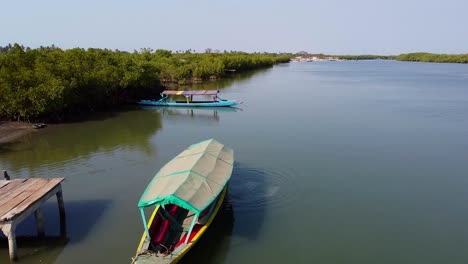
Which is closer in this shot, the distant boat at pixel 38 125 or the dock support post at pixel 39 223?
the dock support post at pixel 39 223

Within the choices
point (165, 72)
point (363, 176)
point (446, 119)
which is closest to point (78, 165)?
point (363, 176)

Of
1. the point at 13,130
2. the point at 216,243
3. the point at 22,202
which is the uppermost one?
the point at 22,202

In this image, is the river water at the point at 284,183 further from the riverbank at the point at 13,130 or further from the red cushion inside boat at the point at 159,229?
the riverbank at the point at 13,130

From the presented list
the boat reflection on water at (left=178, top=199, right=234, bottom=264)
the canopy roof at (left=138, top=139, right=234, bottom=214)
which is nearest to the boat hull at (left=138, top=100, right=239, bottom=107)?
the canopy roof at (left=138, top=139, right=234, bottom=214)

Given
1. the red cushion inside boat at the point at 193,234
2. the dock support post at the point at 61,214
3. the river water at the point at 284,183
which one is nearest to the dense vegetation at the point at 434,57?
the river water at the point at 284,183

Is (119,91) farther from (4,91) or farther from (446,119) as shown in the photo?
(446,119)

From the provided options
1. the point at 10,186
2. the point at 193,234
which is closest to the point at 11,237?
the point at 10,186

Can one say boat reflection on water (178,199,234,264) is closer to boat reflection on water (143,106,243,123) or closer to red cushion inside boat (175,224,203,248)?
red cushion inside boat (175,224,203,248)

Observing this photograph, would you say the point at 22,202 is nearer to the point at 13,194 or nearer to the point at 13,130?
the point at 13,194
